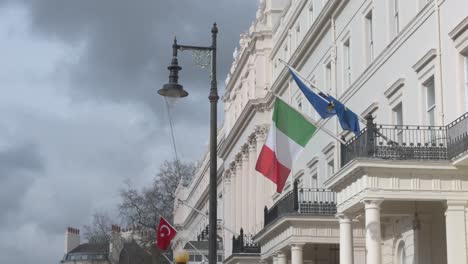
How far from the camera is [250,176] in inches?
2340

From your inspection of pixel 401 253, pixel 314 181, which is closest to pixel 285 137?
pixel 401 253

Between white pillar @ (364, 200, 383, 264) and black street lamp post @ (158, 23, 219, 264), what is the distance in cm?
468

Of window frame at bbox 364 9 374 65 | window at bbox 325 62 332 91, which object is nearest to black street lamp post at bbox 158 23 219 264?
window frame at bbox 364 9 374 65

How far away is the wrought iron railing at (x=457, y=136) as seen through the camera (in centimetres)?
2122

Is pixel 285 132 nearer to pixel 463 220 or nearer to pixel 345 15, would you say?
pixel 463 220

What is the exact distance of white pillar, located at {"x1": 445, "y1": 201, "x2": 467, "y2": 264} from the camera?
2100cm

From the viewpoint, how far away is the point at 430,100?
86.6 ft

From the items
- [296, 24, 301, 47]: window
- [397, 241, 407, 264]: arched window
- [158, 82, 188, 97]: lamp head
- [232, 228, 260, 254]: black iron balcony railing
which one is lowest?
[397, 241, 407, 264]: arched window

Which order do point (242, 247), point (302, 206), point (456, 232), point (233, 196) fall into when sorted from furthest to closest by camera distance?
point (233, 196) < point (242, 247) < point (302, 206) < point (456, 232)

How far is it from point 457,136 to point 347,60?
14.7 m

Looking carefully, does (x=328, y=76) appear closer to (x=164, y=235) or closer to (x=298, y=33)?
(x=298, y=33)

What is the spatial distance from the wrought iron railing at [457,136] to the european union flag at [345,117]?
9.88 feet

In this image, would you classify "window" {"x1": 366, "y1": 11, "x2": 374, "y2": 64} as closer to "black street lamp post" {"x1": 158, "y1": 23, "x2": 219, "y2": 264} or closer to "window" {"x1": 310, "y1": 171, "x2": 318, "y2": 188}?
"window" {"x1": 310, "y1": 171, "x2": 318, "y2": 188}

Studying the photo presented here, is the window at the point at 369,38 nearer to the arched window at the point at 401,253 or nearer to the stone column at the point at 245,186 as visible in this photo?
the arched window at the point at 401,253
